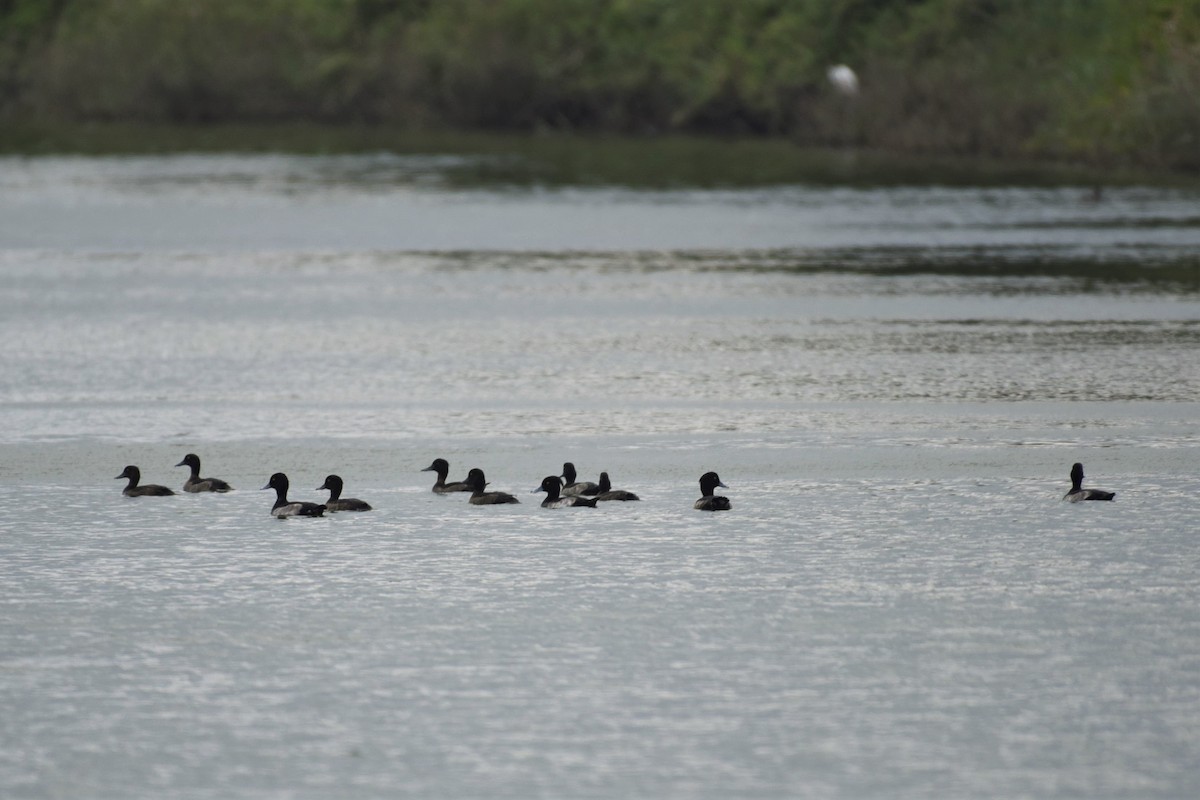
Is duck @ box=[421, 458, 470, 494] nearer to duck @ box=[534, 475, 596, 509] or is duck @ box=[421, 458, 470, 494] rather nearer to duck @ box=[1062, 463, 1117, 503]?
duck @ box=[534, 475, 596, 509]

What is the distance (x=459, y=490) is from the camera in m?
14.5

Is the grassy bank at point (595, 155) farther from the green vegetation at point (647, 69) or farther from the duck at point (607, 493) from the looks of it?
the duck at point (607, 493)

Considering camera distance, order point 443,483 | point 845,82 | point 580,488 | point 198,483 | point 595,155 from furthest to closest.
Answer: point 845,82
point 595,155
point 443,483
point 198,483
point 580,488

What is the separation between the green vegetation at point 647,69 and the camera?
5509cm

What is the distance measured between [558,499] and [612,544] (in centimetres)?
112

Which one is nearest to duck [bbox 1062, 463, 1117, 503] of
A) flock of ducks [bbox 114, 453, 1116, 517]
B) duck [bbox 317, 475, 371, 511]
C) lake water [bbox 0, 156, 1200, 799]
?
flock of ducks [bbox 114, 453, 1116, 517]

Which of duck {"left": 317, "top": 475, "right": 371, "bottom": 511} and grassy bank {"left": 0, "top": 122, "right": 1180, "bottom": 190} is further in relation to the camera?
grassy bank {"left": 0, "top": 122, "right": 1180, "bottom": 190}

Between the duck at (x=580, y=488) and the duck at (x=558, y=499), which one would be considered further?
the duck at (x=580, y=488)

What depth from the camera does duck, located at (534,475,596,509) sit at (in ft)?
45.8

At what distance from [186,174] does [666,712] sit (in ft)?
163

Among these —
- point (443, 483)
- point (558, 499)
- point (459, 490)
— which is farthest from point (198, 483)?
point (558, 499)

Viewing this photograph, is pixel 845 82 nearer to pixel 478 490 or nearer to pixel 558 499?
pixel 478 490

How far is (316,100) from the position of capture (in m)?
97.6

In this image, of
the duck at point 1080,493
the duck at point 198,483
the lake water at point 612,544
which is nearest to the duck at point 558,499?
the lake water at point 612,544
